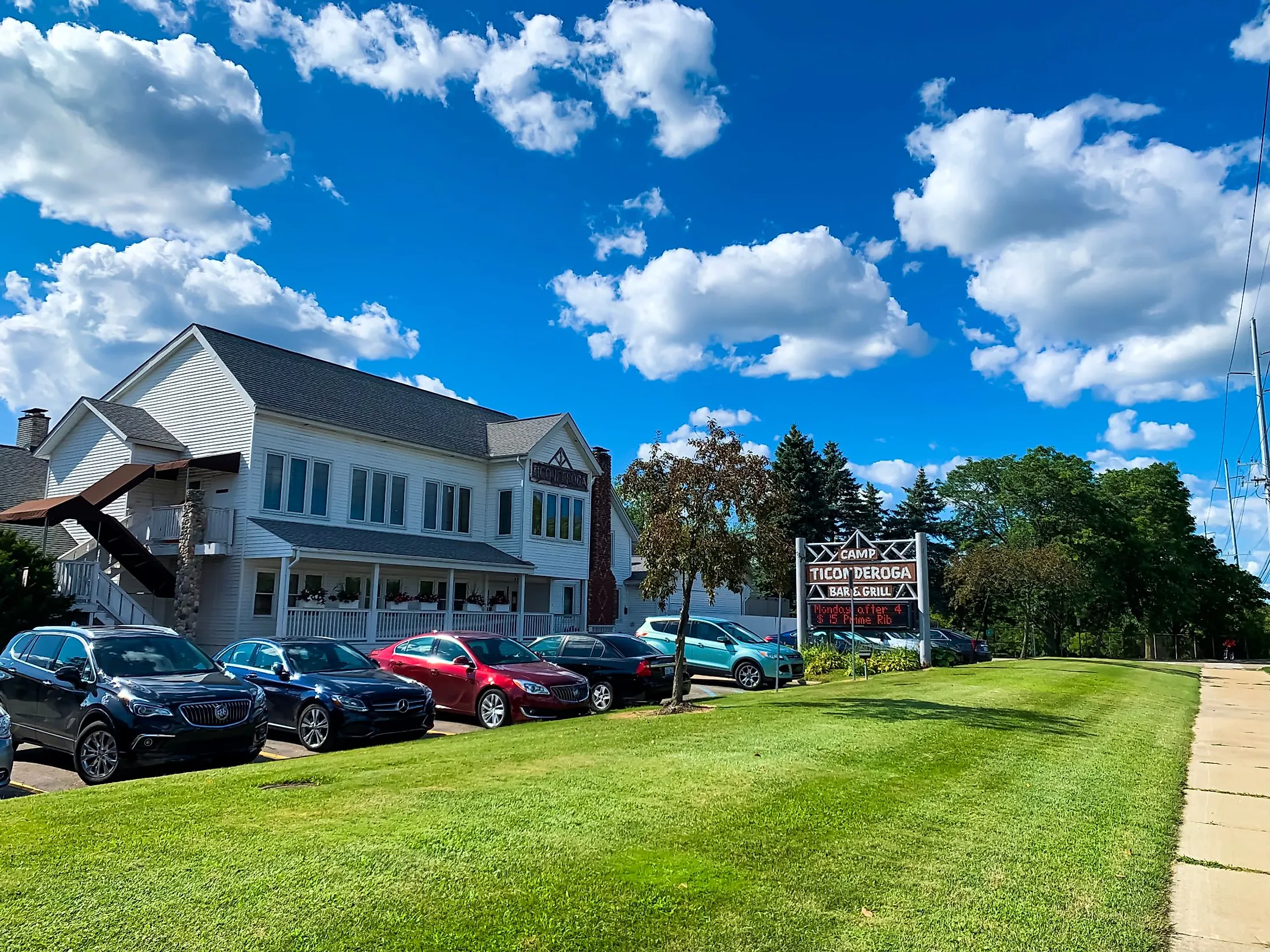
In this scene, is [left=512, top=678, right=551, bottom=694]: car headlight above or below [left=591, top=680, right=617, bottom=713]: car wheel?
above

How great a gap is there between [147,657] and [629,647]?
31.0 feet

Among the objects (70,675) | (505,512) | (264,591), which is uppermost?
(505,512)

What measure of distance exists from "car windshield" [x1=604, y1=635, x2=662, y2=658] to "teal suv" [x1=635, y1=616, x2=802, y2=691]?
292cm

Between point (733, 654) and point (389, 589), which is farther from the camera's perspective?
point (389, 589)

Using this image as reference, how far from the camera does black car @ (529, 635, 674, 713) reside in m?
17.5

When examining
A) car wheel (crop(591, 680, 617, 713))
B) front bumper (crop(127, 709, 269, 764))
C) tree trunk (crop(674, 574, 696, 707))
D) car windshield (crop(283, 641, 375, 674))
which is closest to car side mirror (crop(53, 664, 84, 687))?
front bumper (crop(127, 709, 269, 764))

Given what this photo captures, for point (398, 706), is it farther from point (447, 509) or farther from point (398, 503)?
point (447, 509)

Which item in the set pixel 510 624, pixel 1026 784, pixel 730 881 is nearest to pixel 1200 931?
pixel 730 881

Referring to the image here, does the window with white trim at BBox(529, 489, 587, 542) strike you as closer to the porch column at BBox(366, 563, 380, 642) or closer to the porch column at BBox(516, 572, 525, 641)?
the porch column at BBox(516, 572, 525, 641)

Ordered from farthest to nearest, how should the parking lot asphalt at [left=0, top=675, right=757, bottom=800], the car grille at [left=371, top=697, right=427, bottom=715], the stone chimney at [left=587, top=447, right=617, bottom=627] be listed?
the stone chimney at [left=587, top=447, right=617, bottom=627] → the car grille at [left=371, top=697, right=427, bottom=715] → the parking lot asphalt at [left=0, top=675, right=757, bottom=800]

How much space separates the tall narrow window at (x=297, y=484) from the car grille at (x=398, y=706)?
13605 millimetres

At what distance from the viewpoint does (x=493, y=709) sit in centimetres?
1503

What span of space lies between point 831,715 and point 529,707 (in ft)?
16.0

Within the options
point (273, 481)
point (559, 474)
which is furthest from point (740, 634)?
point (273, 481)
